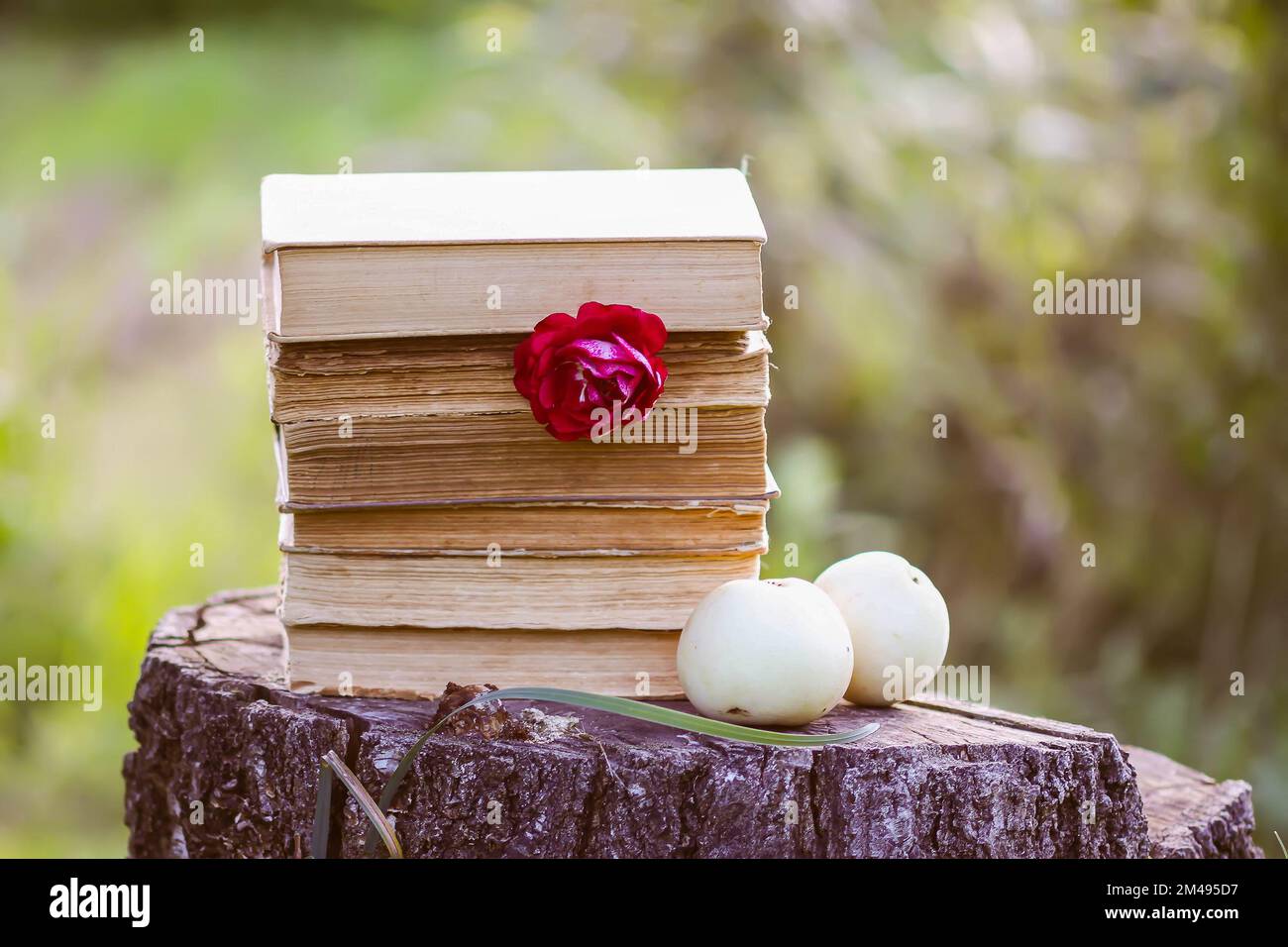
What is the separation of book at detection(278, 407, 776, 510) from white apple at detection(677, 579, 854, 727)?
14cm

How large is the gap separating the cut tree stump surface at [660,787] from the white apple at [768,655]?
0.04m

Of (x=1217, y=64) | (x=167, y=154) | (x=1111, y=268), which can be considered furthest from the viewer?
(x=167, y=154)

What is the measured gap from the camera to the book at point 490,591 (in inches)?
55.9

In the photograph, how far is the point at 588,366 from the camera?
1294 mm

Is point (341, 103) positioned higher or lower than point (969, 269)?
higher

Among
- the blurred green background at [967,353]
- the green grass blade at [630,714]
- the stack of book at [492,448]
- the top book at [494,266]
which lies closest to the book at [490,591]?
the stack of book at [492,448]

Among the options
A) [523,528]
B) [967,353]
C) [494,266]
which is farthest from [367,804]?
[967,353]

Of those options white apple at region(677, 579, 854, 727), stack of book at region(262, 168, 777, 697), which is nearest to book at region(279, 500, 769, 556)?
stack of book at region(262, 168, 777, 697)

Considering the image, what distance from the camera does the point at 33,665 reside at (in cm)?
306

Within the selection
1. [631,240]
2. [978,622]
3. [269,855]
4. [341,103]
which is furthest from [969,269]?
[341,103]

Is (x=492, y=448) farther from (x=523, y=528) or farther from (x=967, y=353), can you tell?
(x=967, y=353)

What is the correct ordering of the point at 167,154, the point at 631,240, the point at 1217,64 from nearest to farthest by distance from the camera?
Answer: the point at 631,240 < the point at 1217,64 < the point at 167,154

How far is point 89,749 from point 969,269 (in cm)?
235

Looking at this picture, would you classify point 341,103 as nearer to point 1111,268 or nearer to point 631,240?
point 1111,268
